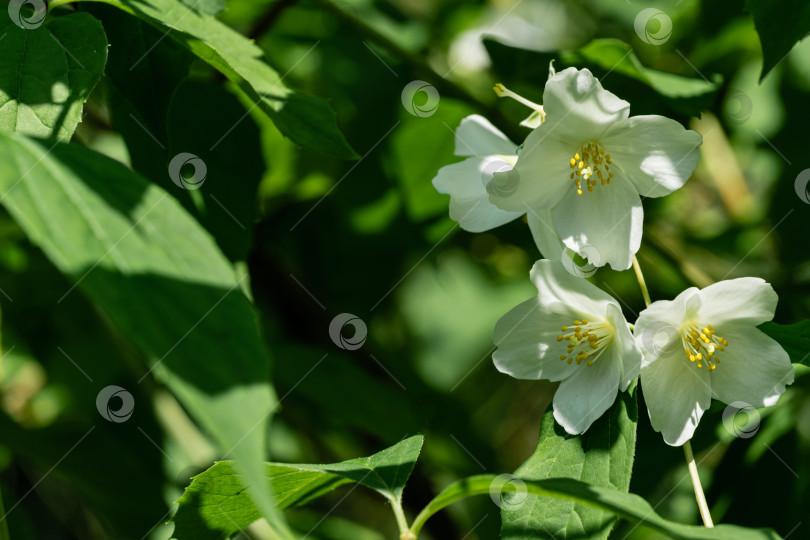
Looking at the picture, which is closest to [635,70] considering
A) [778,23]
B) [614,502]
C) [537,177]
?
[778,23]

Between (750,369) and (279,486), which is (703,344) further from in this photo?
(279,486)

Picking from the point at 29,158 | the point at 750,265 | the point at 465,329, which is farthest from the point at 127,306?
the point at 465,329

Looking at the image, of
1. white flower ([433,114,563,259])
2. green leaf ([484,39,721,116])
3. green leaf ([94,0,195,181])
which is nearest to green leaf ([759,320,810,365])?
white flower ([433,114,563,259])

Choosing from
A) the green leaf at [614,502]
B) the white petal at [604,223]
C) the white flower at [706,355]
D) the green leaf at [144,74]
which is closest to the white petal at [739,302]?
the white flower at [706,355]

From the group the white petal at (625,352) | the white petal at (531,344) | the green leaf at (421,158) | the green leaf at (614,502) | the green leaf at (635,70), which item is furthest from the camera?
the green leaf at (421,158)

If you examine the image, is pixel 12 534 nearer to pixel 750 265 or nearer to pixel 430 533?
pixel 430 533

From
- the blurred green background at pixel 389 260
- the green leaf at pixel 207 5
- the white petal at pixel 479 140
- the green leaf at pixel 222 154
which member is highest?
the green leaf at pixel 207 5

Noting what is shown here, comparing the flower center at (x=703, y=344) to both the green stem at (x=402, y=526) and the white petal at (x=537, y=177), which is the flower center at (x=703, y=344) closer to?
the white petal at (x=537, y=177)

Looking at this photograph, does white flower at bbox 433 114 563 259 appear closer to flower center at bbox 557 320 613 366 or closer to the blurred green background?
flower center at bbox 557 320 613 366

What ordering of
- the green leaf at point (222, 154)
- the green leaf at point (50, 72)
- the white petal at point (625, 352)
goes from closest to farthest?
the green leaf at point (50, 72)
the white petal at point (625, 352)
the green leaf at point (222, 154)
